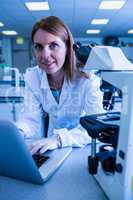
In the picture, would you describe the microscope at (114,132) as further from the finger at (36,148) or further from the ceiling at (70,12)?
the ceiling at (70,12)

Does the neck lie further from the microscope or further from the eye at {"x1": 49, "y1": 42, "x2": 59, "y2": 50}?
the microscope

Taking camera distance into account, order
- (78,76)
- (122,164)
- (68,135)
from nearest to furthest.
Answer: (122,164) < (68,135) < (78,76)

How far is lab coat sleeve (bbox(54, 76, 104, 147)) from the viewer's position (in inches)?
38.4

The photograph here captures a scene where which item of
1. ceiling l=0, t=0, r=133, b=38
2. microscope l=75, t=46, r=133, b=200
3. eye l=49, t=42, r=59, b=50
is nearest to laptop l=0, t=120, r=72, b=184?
microscope l=75, t=46, r=133, b=200

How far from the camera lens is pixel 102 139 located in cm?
69

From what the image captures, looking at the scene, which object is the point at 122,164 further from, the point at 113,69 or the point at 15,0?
the point at 15,0

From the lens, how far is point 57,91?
4.21 feet

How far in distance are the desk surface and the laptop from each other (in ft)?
0.06

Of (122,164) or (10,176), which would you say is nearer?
(122,164)

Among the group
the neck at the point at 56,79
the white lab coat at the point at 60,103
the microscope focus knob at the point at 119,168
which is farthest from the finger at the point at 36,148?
the neck at the point at 56,79

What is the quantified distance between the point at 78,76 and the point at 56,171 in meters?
0.60

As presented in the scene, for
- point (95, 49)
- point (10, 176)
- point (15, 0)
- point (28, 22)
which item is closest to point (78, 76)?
point (95, 49)

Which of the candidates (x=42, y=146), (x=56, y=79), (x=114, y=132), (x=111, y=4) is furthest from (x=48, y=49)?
(x=111, y=4)

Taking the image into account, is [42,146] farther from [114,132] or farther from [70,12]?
[70,12]
